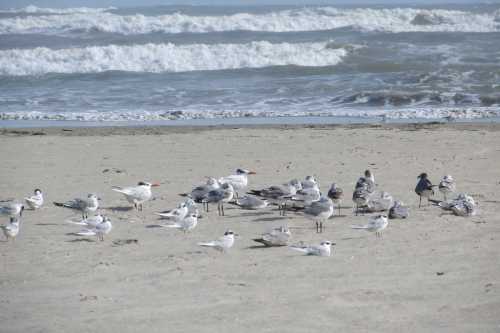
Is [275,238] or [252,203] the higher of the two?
[275,238]

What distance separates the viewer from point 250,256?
375 inches

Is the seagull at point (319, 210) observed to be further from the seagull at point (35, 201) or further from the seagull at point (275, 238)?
the seagull at point (35, 201)

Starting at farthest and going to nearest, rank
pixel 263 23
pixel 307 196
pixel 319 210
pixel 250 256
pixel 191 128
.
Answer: pixel 263 23 < pixel 191 128 < pixel 307 196 < pixel 319 210 < pixel 250 256

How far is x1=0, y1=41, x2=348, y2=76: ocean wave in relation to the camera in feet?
113

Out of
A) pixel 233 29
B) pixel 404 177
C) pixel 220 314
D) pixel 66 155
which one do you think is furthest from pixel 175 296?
pixel 233 29

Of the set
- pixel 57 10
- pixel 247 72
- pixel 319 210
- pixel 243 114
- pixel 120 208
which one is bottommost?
pixel 247 72

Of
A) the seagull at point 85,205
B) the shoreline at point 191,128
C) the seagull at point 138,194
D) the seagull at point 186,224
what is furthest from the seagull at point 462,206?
the shoreline at point 191,128

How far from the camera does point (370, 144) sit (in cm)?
1691

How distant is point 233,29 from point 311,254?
4478 centimetres

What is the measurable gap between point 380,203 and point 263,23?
44.4 metres

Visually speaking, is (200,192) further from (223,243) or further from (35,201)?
(223,243)

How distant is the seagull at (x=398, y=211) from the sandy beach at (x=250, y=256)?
11cm

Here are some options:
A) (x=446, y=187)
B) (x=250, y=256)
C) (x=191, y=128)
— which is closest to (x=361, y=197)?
(x=446, y=187)

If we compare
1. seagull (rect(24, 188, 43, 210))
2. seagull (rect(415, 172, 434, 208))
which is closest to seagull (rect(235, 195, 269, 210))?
seagull (rect(415, 172, 434, 208))
